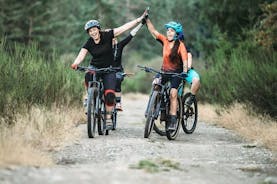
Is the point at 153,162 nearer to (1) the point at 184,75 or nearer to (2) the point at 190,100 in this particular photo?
(1) the point at 184,75

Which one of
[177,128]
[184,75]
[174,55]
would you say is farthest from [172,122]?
[174,55]

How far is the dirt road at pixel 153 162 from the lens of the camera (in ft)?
24.3

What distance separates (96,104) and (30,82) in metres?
1.89

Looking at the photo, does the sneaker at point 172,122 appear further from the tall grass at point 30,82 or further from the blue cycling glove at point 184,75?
the tall grass at point 30,82

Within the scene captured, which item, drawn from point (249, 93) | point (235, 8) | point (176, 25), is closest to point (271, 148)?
point (176, 25)

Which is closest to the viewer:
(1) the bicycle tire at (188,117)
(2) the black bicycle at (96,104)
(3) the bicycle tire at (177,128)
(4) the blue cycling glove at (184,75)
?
(2) the black bicycle at (96,104)

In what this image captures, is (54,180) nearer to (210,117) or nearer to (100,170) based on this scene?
(100,170)

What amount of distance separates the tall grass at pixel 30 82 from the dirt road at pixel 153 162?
1330 millimetres

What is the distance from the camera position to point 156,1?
8419cm

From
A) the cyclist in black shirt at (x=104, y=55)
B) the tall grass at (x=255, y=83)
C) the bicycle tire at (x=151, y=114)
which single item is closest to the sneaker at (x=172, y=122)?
the bicycle tire at (x=151, y=114)

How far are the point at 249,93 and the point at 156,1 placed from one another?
68.6 metres

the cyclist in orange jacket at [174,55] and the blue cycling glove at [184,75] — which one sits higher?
the cyclist in orange jacket at [174,55]

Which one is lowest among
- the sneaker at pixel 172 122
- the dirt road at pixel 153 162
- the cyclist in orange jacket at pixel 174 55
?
the dirt road at pixel 153 162

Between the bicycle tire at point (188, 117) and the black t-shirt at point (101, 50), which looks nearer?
the black t-shirt at point (101, 50)
